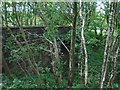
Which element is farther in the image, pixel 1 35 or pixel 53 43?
pixel 1 35

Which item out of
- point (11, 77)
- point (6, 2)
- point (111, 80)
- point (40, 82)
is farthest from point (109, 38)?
point (11, 77)

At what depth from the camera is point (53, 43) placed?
6.35 ft

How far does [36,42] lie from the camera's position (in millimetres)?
2156

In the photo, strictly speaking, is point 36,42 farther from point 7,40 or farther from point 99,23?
point 99,23

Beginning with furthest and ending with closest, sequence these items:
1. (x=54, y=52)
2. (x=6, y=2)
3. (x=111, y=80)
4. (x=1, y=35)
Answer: (x=1, y=35), (x=54, y=52), (x=111, y=80), (x=6, y=2)

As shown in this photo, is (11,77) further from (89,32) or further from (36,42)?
(89,32)

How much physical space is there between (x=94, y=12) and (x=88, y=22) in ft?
0.31

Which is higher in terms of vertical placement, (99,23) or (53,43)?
(99,23)

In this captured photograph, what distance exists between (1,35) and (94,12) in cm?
79

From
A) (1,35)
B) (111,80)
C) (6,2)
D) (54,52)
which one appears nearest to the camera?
(6,2)

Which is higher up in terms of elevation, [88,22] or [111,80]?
[88,22]

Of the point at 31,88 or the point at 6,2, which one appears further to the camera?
the point at 31,88

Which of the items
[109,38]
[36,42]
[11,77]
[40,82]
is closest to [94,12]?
[109,38]

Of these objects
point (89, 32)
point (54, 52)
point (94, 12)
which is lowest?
point (54, 52)
